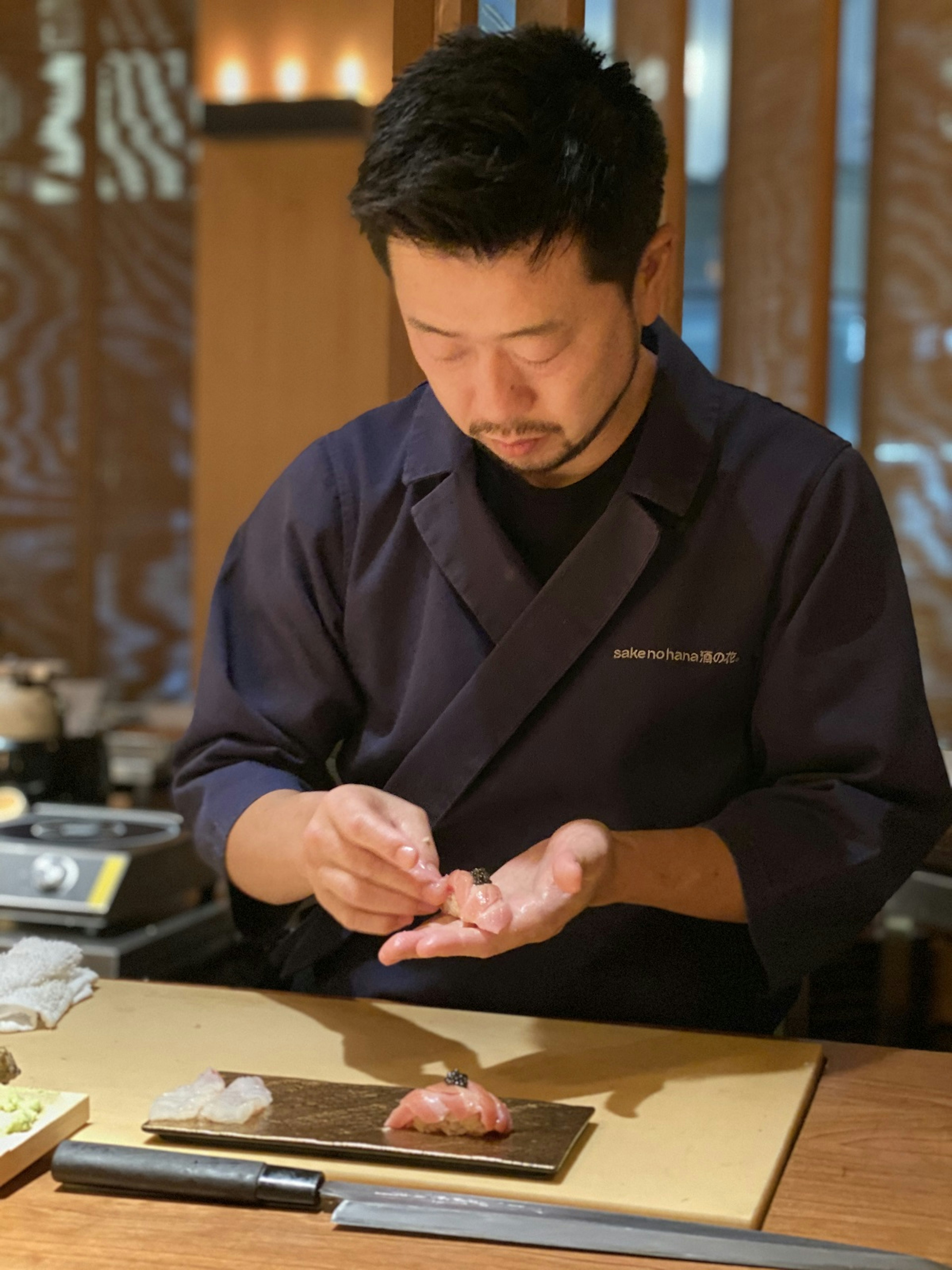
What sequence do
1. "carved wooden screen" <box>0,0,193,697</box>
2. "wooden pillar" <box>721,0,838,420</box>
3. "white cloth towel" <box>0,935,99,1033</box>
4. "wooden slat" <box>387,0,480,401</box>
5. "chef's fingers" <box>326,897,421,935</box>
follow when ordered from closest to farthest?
"chef's fingers" <box>326,897,421,935</box>
"white cloth towel" <box>0,935,99,1033</box>
"wooden slat" <box>387,0,480,401</box>
"wooden pillar" <box>721,0,838,420</box>
"carved wooden screen" <box>0,0,193,697</box>

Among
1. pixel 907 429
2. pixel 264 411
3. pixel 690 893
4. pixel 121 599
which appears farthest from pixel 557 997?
pixel 121 599

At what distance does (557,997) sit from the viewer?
154 centimetres

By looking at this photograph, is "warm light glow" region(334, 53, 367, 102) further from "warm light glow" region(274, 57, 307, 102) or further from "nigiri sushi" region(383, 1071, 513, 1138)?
"nigiri sushi" region(383, 1071, 513, 1138)

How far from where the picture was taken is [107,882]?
2357mm

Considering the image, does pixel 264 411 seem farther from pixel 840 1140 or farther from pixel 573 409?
pixel 840 1140

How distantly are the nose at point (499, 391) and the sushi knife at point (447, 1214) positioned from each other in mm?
663

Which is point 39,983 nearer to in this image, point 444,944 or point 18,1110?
point 18,1110

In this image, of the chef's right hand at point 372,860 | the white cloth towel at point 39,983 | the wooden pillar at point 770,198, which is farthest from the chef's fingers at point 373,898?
the wooden pillar at point 770,198

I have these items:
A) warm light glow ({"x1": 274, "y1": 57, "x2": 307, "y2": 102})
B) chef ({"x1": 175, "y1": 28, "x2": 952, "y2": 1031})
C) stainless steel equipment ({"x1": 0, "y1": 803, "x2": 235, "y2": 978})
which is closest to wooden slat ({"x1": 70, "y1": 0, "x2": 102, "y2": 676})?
warm light glow ({"x1": 274, "y1": 57, "x2": 307, "y2": 102})

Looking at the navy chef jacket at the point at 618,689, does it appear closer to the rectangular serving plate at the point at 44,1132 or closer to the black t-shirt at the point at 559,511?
the black t-shirt at the point at 559,511

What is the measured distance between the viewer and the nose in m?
1.28

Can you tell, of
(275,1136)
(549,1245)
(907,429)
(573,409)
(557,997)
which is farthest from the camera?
(907,429)

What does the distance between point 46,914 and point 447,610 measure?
1.18m

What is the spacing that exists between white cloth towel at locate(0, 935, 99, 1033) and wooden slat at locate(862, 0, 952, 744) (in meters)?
2.64
